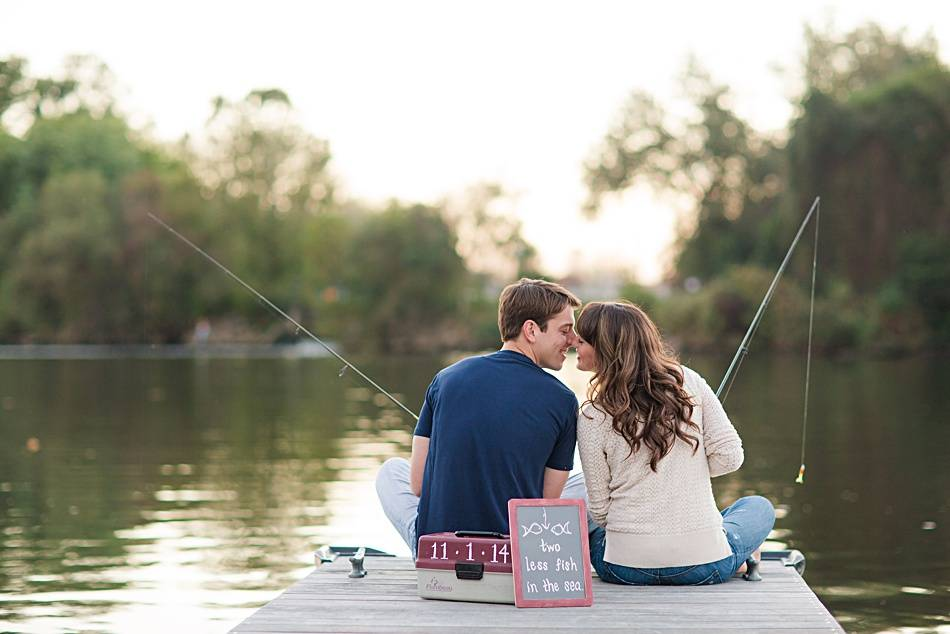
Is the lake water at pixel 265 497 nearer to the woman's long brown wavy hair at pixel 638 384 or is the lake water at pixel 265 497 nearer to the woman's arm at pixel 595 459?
the woman's arm at pixel 595 459

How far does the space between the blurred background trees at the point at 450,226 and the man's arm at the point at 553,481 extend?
134ft

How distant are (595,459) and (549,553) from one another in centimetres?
39

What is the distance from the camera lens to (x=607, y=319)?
450cm

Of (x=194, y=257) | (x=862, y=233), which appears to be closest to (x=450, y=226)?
(x=194, y=257)

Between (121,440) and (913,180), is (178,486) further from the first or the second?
(913,180)

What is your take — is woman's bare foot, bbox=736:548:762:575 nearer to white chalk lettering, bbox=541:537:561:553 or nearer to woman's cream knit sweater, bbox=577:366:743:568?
woman's cream knit sweater, bbox=577:366:743:568

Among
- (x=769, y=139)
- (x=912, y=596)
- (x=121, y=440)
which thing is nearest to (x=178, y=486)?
(x=121, y=440)

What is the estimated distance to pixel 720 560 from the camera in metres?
4.70

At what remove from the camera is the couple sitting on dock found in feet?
14.5

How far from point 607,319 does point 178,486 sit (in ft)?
24.1

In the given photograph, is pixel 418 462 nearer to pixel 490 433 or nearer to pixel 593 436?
pixel 490 433

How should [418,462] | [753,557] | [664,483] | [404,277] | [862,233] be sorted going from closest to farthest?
[664,483]
[418,462]
[753,557]
[862,233]
[404,277]

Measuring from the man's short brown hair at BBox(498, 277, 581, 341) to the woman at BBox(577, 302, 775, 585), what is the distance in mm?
96

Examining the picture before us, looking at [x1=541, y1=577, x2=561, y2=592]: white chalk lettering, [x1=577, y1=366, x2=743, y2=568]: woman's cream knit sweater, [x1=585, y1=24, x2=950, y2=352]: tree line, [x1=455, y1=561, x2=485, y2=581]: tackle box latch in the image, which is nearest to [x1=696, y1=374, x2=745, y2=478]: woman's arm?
[x1=577, y1=366, x2=743, y2=568]: woman's cream knit sweater
